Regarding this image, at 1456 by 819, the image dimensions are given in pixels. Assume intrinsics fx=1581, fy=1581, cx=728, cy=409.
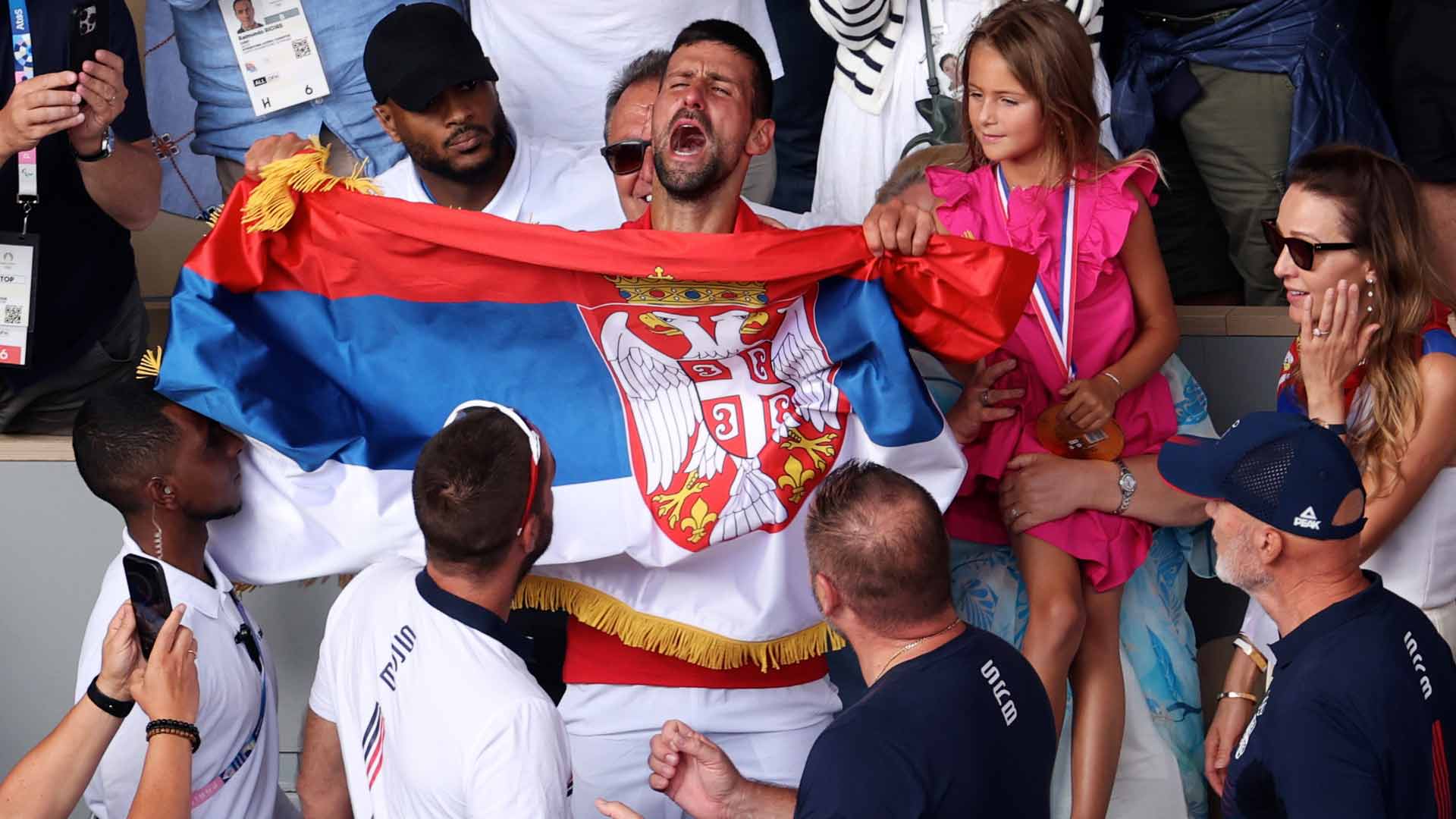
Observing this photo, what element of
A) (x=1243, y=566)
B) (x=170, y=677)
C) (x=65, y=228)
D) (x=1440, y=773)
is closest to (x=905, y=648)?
(x=1243, y=566)

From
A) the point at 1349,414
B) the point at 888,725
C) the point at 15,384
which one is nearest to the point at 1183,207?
the point at 1349,414

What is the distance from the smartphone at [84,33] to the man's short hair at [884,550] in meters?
2.23

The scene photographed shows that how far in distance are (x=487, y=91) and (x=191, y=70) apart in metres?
1.15

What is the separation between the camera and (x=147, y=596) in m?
2.70

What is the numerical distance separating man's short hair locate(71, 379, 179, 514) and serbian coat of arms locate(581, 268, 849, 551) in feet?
2.74

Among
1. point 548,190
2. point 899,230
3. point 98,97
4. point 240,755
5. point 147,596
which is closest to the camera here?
point 147,596

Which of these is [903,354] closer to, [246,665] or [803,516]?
[803,516]

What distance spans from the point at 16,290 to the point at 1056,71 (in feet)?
7.94

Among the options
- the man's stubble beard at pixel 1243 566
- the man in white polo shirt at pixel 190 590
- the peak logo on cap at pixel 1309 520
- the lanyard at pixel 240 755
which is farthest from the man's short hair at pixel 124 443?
the peak logo on cap at pixel 1309 520

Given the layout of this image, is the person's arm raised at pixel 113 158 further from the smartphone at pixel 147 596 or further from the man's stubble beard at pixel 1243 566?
the man's stubble beard at pixel 1243 566

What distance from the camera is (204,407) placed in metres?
2.97

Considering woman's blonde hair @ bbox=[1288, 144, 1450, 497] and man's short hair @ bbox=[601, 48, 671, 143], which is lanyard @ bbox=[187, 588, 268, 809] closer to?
man's short hair @ bbox=[601, 48, 671, 143]

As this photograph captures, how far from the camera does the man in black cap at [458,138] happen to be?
3.83 m

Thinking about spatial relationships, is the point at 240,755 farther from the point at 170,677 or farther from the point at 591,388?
the point at 591,388
